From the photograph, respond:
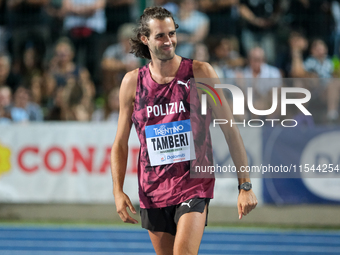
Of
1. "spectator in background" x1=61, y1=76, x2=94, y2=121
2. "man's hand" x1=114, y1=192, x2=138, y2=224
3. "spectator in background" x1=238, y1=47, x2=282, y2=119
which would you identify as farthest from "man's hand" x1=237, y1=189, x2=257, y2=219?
"spectator in background" x1=61, y1=76, x2=94, y2=121

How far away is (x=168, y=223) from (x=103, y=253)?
3.25 m

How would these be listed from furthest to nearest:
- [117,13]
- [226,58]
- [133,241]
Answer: [117,13]
[226,58]
[133,241]

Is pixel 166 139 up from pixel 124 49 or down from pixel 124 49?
down

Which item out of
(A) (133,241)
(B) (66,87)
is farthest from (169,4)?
(A) (133,241)

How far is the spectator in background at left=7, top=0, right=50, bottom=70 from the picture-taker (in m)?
9.74

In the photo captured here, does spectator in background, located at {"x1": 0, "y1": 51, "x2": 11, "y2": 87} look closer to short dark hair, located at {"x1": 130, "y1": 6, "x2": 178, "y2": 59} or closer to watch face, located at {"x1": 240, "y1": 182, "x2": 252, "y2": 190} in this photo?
short dark hair, located at {"x1": 130, "y1": 6, "x2": 178, "y2": 59}

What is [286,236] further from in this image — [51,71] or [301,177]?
[51,71]

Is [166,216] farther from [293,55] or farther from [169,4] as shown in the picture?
[169,4]

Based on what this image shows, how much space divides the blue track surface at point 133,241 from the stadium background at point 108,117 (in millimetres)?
40

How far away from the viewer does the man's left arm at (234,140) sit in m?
3.41

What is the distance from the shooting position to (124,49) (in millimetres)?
9289

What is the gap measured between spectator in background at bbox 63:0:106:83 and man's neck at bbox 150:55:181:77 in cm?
603

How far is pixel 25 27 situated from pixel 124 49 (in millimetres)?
2076

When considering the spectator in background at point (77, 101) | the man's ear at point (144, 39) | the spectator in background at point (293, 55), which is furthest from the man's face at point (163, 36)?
the spectator in background at point (293, 55)
